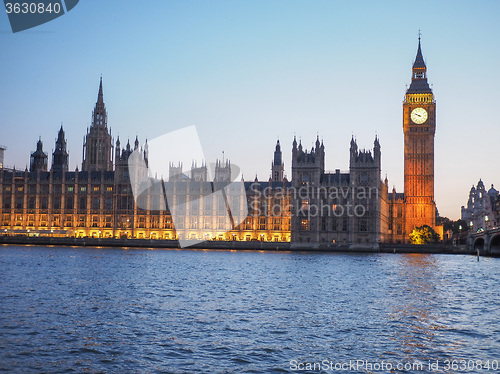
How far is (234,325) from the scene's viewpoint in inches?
1217

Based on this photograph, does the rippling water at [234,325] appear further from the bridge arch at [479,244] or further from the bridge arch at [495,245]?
the bridge arch at [479,244]

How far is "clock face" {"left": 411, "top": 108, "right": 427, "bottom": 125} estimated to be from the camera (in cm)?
16525

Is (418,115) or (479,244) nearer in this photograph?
(479,244)

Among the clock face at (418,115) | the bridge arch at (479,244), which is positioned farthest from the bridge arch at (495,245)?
the clock face at (418,115)

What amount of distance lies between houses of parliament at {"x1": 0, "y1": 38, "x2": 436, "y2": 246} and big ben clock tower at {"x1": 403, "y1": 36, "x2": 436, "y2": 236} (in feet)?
0.91

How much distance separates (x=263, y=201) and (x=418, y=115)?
53.3m

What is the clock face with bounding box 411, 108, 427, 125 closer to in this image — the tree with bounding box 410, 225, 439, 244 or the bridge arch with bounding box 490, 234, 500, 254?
the tree with bounding box 410, 225, 439, 244

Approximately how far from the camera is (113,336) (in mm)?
27406

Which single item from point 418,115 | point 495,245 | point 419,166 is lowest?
point 495,245

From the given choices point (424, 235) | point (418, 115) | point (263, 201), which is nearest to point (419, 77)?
point (418, 115)

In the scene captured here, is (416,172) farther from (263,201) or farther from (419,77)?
(263,201)

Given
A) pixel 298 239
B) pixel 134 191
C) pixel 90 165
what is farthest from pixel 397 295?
pixel 90 165

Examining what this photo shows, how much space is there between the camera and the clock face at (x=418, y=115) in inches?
6506

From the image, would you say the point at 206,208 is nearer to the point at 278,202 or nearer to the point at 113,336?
the point at 278,202
